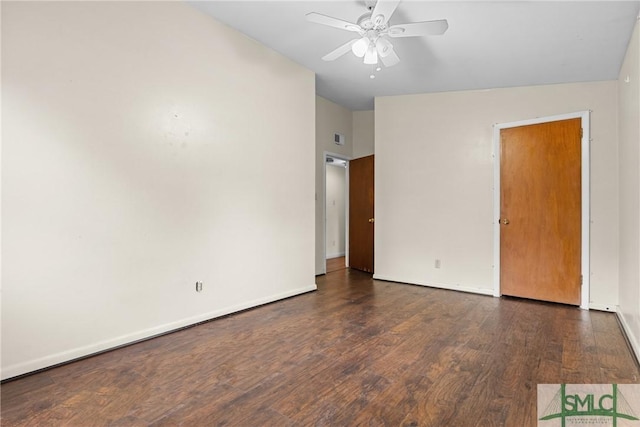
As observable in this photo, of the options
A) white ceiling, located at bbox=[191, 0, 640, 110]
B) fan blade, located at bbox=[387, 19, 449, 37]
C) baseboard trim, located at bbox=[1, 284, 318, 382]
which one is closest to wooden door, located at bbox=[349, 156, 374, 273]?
white ceiling, located at bbox=[191, 0, 640, 110]

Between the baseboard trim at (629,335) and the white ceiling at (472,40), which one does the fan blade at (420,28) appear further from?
the baseboard trim at (629,335)

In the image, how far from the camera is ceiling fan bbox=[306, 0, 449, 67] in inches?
97.6

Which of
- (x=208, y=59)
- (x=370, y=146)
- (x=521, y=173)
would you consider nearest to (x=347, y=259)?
(x=370, y=146)

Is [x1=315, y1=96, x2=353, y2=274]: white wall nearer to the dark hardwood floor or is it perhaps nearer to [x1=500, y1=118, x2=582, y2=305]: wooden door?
the dark hardwood floor

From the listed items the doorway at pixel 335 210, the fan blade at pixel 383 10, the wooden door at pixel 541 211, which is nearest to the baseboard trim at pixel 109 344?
the fan blade at pixel 383 10

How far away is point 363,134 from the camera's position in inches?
247

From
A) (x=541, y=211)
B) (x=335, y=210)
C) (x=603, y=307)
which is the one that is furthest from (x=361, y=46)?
(x=335, y=210)

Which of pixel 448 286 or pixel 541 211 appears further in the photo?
pixel 448 286

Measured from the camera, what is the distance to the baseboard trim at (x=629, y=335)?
261 cm

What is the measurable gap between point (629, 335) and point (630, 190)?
4.16 ft

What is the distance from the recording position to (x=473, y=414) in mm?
1847

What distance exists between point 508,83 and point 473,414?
13.2 feet

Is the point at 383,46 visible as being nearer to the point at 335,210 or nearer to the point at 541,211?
the point at 541,211

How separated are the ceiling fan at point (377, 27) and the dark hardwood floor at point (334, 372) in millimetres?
2426
